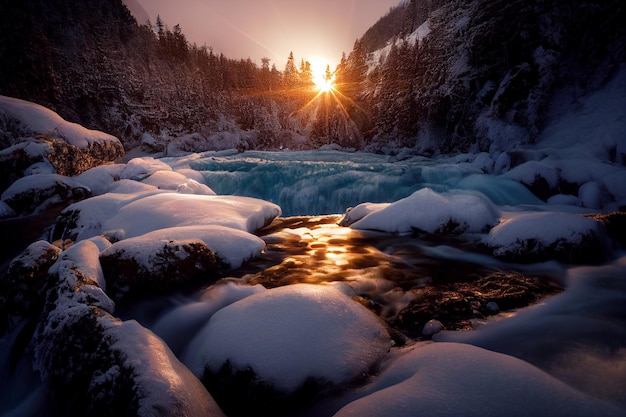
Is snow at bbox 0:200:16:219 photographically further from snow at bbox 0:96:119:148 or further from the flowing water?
the flowing water

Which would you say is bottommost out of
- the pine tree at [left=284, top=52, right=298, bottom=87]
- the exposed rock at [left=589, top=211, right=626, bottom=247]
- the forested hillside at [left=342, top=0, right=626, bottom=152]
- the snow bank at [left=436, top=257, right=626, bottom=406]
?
the snow bank at [left=436, top=257, right=626, bottom=406]

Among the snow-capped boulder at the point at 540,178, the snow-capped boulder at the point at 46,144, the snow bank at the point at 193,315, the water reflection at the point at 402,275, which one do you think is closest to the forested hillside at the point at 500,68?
the snow-capped boulder at the point at 540,178

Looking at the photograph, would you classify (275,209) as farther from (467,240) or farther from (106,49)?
(106,49)

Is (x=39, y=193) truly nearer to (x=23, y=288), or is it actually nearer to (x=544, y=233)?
(x=23, y=288)

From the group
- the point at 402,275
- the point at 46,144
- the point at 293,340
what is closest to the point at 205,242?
the point at 293,340

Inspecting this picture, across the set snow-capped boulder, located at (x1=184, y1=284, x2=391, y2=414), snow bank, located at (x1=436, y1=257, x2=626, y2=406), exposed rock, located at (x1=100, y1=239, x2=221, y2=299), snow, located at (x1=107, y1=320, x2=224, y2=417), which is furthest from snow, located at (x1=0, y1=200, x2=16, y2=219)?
snow bank, located at (x1=436, y1=257, x2=626, y2=406)

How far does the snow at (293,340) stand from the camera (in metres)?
1.89

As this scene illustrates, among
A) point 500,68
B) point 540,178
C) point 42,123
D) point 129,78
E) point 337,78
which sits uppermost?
point 337,78

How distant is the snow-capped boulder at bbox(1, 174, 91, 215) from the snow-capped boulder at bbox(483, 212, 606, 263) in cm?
1017

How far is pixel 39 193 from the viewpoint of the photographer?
277 inches

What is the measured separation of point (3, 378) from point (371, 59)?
67084 mm

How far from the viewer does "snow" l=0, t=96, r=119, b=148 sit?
10.2 meters

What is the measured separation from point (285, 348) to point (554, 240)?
4.30 meters

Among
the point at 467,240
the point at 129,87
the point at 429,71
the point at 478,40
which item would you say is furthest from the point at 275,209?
the point at 129,87
